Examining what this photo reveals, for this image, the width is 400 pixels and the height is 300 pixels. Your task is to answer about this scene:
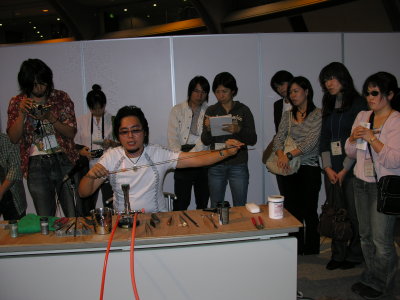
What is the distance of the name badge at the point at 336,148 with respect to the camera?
2904 mm

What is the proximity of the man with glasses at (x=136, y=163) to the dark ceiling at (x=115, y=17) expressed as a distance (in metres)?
6.81

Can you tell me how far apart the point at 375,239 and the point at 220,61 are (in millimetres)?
2356

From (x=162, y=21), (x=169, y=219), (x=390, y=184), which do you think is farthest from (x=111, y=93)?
(x=162, y=21)

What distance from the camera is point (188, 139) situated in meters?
3.56

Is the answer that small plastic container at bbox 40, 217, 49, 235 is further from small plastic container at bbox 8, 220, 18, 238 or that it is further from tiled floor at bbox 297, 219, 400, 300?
tiled floor at bbox 297, 219, 400, 300

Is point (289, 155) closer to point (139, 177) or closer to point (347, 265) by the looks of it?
point (347, 265)

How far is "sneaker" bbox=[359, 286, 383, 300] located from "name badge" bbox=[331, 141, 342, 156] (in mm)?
1014

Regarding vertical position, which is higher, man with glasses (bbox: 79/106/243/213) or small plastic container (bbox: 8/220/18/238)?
man with glasses (bbox: 79/106/243/213)

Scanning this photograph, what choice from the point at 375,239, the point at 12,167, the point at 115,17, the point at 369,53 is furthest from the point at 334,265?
the point at 115,17

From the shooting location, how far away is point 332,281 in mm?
2861

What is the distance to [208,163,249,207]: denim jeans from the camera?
3332mm

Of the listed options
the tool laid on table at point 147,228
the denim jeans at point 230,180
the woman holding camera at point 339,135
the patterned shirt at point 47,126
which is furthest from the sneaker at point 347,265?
the patterned shirt at point 47,126

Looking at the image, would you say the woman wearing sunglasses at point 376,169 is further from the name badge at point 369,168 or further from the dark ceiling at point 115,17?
the dark ceiling at point 115,17

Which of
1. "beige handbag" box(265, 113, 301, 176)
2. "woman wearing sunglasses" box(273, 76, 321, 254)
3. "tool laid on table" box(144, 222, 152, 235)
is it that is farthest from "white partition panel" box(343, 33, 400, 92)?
"tool laid on table" box(144, 222, 152, 235)
